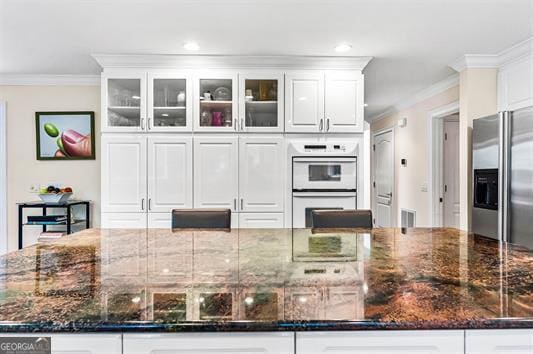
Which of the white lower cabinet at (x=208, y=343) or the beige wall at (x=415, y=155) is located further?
the beige wall at (x=415, y=155)

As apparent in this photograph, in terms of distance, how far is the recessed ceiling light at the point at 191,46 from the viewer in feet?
10.1

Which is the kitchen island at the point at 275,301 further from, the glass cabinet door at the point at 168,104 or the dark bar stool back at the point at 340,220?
the glass cabinet door at the point at 168,104

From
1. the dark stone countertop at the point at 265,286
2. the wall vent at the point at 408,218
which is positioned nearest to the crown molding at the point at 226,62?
the dark stone countertop at the point at 265,286

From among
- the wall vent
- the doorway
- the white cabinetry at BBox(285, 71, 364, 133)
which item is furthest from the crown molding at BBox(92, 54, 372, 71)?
the doorway

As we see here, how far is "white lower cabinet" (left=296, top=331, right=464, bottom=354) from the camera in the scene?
0.79 meters

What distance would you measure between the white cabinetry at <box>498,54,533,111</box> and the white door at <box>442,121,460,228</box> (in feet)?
4.40

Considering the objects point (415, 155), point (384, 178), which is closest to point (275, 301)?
point (415, 155)

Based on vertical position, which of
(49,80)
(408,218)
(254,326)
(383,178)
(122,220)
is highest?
(49,80)

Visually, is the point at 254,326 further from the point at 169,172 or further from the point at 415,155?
the point at 415,155

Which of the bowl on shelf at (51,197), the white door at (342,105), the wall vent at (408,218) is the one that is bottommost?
the wall vent at (408,218)

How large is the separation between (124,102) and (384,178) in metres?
4.80

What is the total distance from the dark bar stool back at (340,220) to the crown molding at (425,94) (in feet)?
9.11

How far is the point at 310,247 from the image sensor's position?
1.54m

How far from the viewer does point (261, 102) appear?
351cm
